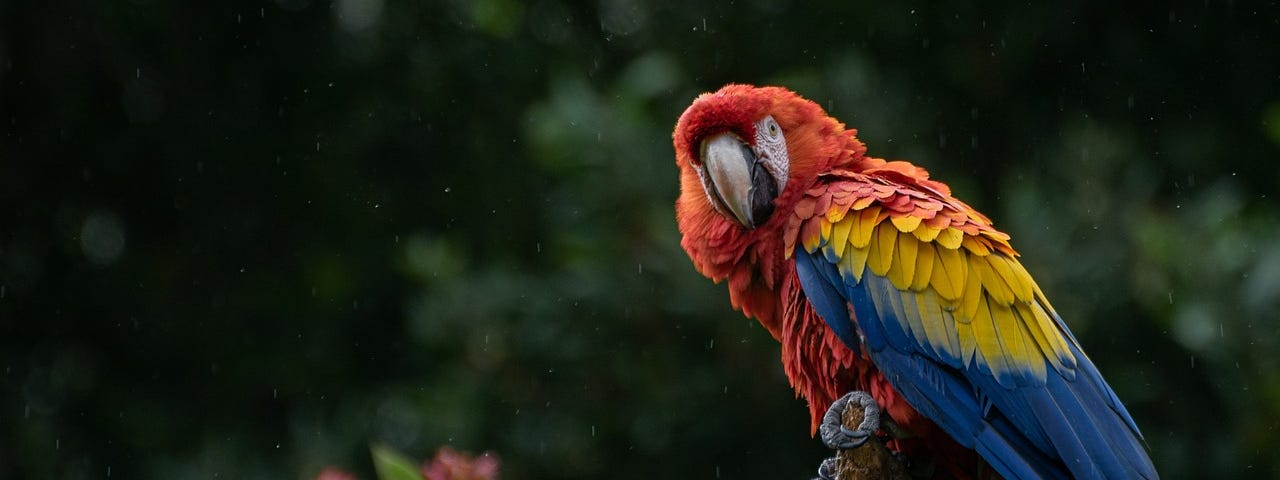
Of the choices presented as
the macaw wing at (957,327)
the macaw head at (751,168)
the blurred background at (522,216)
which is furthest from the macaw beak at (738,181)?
the blurred background at (522,216)

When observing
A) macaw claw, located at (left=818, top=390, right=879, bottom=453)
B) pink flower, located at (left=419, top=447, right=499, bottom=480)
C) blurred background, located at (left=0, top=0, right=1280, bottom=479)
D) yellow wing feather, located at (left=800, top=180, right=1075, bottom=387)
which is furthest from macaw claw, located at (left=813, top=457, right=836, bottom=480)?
blurred background, located at (left=0, top=0, right=1280, bottom=479)

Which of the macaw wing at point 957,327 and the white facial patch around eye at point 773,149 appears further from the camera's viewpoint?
the white facial patch around eye at point 773,149

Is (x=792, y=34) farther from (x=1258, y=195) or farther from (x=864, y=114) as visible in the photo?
(x=1258, y=195)

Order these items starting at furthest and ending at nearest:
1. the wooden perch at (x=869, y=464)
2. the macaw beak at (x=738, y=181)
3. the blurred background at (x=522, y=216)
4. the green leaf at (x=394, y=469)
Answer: the blurred background at (x=522, y=216), the macaw beak at (x=738, y=181), the wooden perch at (x=869, y=464), the green leaf at (x=394, y=469)

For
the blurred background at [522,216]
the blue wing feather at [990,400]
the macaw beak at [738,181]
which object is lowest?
the blurred background at [522,216]

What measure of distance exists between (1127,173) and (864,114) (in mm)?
761

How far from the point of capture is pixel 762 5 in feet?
13.9

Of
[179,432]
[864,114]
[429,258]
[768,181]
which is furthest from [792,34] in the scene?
[179,432]

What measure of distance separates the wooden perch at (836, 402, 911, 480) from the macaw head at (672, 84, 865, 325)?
393 mm

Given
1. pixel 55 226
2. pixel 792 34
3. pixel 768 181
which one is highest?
pixel 768 181

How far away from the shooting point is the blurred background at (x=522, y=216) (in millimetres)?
3521

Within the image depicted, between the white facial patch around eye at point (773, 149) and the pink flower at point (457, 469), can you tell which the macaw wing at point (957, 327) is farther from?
the pink flower at point (457, 469)

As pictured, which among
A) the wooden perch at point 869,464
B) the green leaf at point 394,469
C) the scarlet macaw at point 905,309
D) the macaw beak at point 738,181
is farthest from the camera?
the macaw beak at point 738,181

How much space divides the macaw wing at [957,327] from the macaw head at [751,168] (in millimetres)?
101
